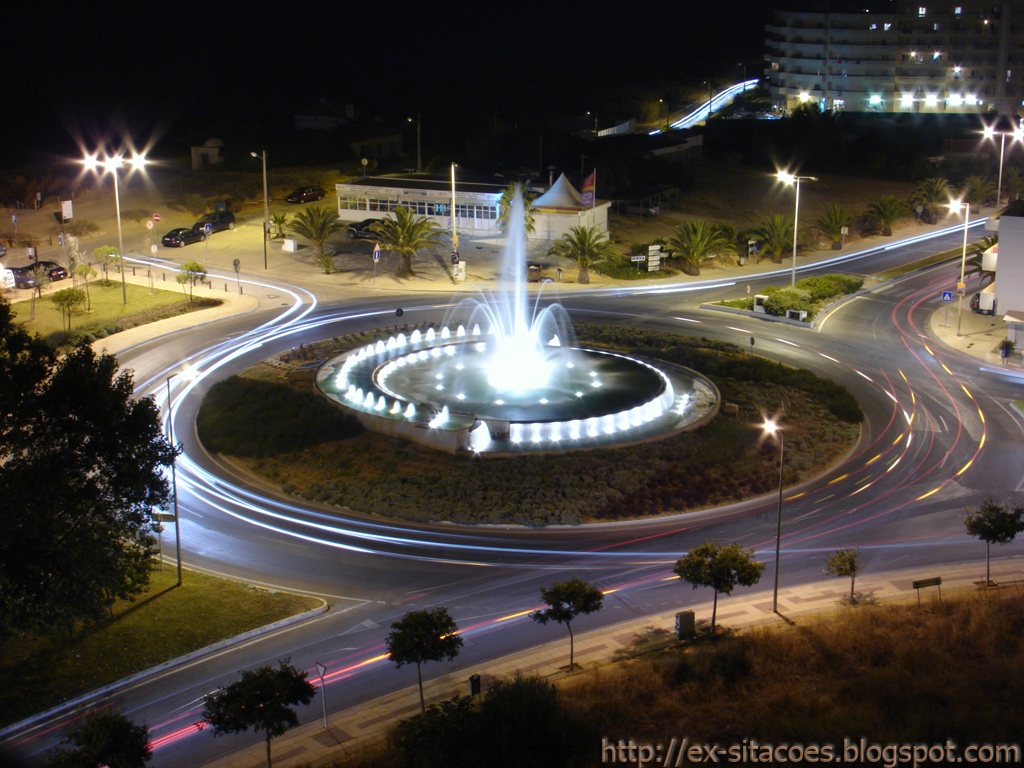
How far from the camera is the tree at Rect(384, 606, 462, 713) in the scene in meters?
20.0

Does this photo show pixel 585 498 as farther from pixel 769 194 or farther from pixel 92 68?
pixel 92 68

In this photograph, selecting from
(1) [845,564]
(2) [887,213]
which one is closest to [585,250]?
(2) [887,213]

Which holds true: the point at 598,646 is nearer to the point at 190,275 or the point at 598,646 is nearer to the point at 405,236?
the point at 405,236

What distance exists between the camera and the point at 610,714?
781 inches

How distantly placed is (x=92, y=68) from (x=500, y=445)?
17926 centimetres

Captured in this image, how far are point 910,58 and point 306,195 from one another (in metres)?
93.5

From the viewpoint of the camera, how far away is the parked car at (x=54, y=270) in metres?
60.0

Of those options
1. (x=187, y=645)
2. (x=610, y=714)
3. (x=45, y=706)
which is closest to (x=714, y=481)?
(x=610, y=714)

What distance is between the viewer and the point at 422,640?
20.1 meters

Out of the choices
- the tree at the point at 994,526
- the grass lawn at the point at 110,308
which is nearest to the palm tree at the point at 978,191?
the grass lawn at the point at 110,308

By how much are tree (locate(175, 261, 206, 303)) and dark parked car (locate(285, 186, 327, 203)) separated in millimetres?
21935

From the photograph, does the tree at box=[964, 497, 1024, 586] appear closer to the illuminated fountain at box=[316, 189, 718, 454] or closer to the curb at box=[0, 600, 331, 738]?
the illuminated fountain at box=[316, 189, 718, 454]

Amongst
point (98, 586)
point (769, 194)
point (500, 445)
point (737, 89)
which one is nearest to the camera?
point (98, 586)

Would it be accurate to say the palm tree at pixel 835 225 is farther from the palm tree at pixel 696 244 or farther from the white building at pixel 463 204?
the white building at pixel 463 204
